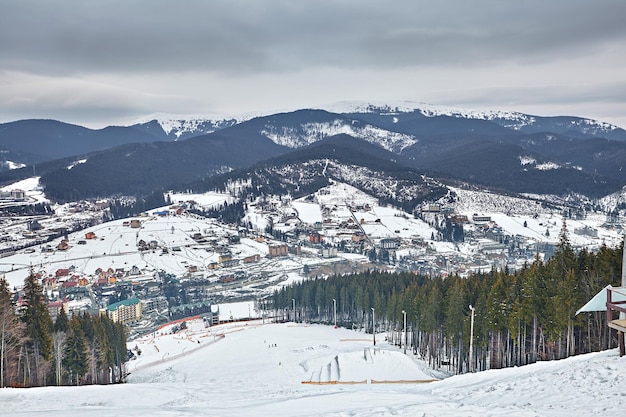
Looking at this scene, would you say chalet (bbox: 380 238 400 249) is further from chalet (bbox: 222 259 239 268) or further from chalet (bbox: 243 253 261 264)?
chalet (bbox: 222 259 239 268)

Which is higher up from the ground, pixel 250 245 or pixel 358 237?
pixel 358 237

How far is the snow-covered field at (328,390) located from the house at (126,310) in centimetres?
3153

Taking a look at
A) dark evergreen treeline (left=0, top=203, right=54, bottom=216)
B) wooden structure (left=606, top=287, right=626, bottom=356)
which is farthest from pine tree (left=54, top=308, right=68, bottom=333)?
dark evergreen treeline (left=0, top=203, right=54, bottom=216)

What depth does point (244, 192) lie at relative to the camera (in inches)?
7731

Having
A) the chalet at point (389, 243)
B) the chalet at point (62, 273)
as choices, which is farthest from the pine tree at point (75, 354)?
the chalet at point (389, 243)

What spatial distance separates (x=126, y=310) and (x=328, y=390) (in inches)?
2412

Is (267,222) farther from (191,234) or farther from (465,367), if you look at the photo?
(465,367)

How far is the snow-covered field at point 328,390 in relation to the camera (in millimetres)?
10688

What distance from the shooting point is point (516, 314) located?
27375mm

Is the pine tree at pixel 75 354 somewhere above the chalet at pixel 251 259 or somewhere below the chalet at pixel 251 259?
above

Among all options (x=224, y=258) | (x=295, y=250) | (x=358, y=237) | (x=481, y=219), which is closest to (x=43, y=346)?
(x=224, y=258)

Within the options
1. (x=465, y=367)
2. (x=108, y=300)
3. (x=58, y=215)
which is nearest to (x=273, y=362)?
(x=465, y=367)

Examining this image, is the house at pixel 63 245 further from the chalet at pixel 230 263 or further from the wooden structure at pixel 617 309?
the wooden structure at pixel 617 309

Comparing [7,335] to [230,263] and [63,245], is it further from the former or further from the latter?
[63,245]
